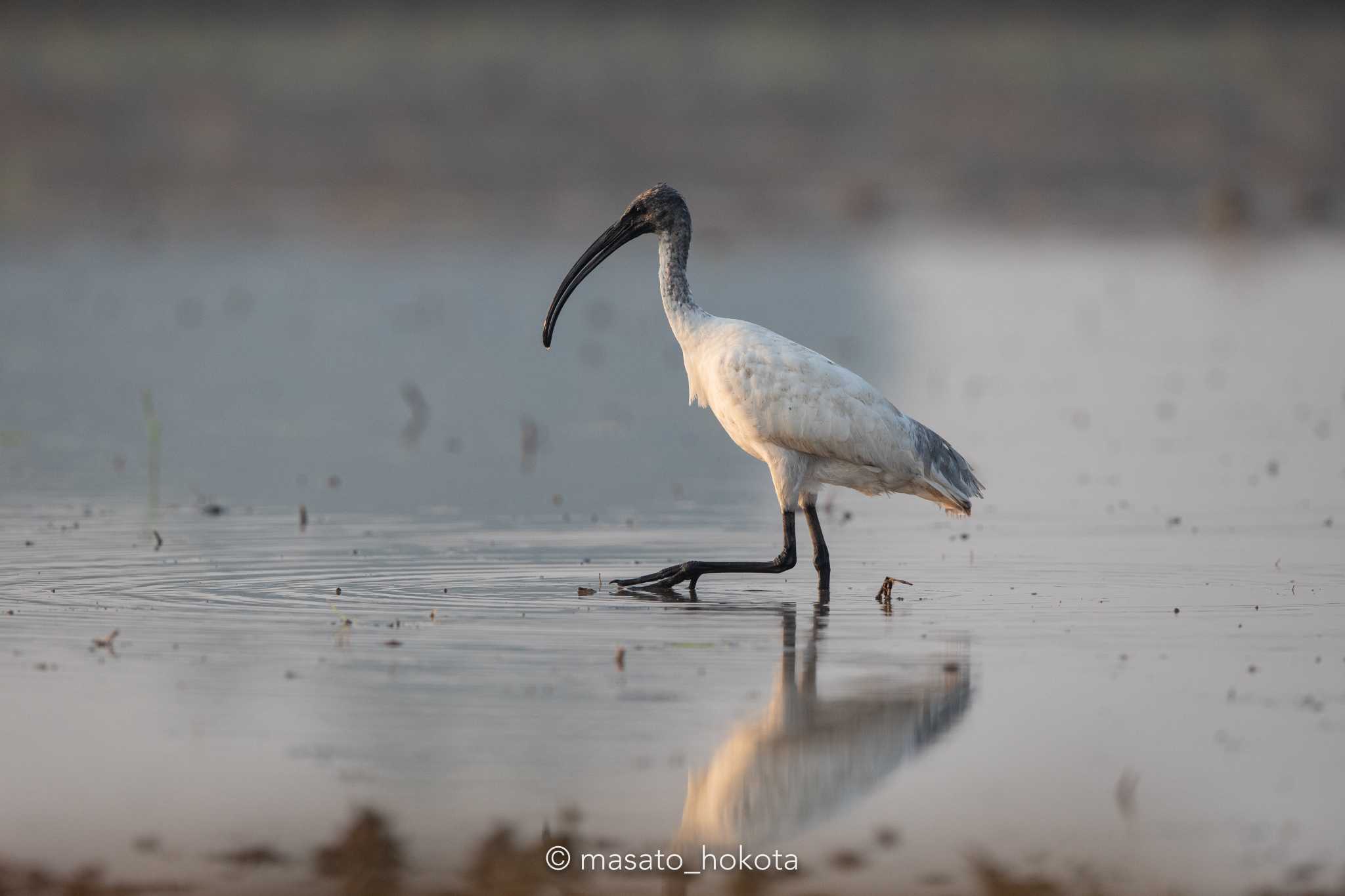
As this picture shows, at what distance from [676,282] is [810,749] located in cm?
471

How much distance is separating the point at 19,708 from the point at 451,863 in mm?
2409

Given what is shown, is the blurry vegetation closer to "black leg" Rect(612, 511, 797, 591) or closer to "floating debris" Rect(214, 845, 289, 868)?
"black leg" Rect(612, 511, 797, 591)

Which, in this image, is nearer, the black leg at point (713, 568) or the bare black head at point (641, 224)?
the black leg at point (713, 568)

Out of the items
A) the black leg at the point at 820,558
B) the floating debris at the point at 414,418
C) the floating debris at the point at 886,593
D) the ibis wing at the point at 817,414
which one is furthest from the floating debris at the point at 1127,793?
the floating debris at the point at 414,418

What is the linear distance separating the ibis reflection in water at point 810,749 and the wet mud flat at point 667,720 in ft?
0.06

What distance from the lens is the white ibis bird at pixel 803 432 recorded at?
35.9 ft

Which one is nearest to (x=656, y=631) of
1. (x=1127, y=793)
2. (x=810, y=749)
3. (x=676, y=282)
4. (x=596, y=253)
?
(x=810, y=749)

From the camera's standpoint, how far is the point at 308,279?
29438 mm

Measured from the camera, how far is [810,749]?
7.43m

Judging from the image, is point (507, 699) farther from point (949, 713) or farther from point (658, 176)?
point (658, 176)

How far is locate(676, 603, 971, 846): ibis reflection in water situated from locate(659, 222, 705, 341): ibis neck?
10.4 feet

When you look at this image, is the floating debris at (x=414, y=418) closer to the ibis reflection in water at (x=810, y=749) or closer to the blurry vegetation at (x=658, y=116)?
the ibis reflection in water at (x=810, y=749)

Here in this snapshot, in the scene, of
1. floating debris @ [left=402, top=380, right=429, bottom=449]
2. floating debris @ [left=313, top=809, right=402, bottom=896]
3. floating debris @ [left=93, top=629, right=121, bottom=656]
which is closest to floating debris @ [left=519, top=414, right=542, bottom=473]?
floating debris @ [left=402, top=380, right=429, bottom=449]

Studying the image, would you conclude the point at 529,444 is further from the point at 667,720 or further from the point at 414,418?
the point at 667,720
